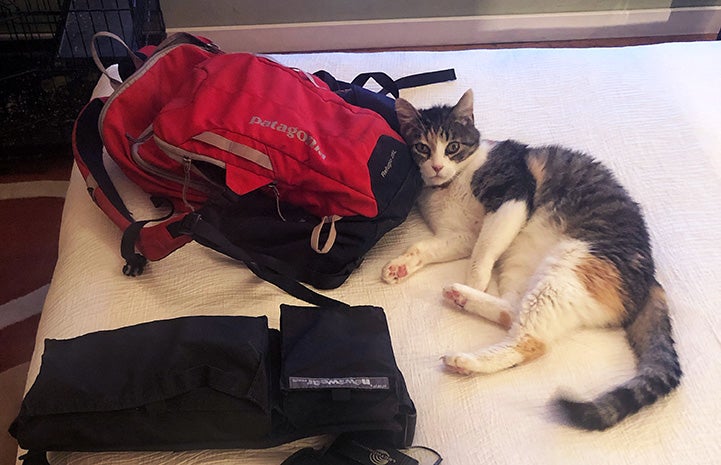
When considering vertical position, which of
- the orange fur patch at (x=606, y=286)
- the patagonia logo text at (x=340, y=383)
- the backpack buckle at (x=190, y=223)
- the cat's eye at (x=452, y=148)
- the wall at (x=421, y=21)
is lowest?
the wall at (x=421, y=21)

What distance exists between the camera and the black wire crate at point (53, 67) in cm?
218

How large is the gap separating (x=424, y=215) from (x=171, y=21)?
5.80ft

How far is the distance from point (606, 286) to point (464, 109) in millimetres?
512

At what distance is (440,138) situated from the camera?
1.42 meters

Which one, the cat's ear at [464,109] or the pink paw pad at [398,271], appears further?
the cat's ear at [464,109]

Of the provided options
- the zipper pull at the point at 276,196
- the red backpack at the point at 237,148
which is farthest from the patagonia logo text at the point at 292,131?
the zipper pull at the point at 276,196

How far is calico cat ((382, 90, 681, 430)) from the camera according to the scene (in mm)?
1099

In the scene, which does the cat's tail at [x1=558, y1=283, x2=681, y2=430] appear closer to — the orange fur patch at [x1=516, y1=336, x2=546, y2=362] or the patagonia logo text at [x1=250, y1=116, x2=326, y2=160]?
the orange fur patch at [x1=516, y1=336, x2=546, y2=362]

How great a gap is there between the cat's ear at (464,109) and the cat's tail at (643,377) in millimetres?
544

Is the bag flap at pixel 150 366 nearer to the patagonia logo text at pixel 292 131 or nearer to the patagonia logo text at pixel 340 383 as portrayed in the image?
the patagonia logo text at pixel 340 383

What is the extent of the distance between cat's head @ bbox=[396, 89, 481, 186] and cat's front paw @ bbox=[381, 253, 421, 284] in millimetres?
217

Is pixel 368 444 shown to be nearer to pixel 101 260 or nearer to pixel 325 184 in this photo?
pixel 325 184

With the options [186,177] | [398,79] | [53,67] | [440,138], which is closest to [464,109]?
[440,138]

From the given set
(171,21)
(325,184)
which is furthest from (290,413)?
(171,21)
